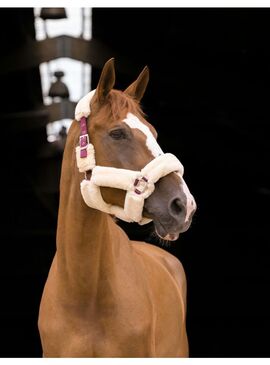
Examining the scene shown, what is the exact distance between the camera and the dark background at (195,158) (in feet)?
35.0

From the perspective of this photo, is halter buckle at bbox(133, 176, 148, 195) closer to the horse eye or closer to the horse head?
the horse head

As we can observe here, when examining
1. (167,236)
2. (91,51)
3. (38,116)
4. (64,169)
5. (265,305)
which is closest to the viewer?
(167,236)

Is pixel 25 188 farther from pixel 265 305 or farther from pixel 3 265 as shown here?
pixel 265 305

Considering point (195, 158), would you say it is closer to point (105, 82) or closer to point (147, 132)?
point (105, 82)

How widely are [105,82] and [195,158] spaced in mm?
10152

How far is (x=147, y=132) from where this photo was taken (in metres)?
4.43

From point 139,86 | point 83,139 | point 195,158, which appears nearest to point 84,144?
point 83,139

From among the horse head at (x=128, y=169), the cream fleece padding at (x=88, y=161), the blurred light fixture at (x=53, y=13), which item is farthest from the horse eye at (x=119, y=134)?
the blurred light fixture at (x=53, y=13)

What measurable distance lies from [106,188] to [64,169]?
38cm

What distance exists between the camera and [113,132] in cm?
447

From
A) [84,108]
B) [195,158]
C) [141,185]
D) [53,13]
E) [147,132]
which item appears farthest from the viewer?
[195,158]

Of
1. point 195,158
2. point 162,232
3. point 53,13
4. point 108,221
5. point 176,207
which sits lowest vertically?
point 195,158

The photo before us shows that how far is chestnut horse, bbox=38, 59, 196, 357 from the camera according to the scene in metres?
4.31

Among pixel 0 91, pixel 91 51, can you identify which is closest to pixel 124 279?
pixel 91 51
